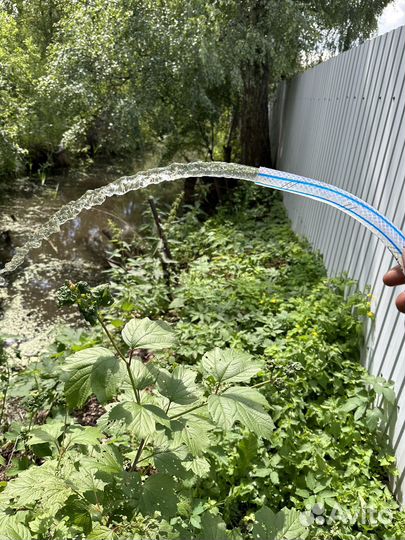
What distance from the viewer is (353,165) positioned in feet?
11.0

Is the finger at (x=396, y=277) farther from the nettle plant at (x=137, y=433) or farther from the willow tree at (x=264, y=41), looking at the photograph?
the willow tree at (x=264, y=41)

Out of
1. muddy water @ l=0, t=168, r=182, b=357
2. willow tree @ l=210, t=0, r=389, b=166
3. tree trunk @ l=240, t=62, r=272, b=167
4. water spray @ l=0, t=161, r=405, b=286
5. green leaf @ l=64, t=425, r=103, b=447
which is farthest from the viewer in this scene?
tree trunk @ l=240, t=62, r=272, b=167

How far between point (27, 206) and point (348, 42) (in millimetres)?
7591

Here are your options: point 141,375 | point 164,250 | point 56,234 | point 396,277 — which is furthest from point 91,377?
point 56,234

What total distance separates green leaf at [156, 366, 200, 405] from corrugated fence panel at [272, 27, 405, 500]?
146 centimetres

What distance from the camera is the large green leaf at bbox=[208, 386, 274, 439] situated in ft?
3.38

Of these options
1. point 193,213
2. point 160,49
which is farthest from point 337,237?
point 160,49

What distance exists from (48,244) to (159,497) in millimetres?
6357

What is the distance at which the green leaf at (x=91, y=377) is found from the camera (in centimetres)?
101

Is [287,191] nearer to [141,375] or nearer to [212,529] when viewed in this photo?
[141,375]

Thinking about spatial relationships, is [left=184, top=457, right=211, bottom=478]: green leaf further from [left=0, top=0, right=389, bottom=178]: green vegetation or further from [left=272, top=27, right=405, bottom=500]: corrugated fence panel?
[left=0, top=0, right=389, bottom=178]: green vegetation

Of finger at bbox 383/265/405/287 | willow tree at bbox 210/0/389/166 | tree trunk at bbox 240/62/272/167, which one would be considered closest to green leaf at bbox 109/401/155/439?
finger at bbox 383/265/405/287

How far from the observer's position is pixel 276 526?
105cm

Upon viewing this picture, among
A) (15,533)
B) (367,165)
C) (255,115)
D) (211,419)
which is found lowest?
(15,533)
